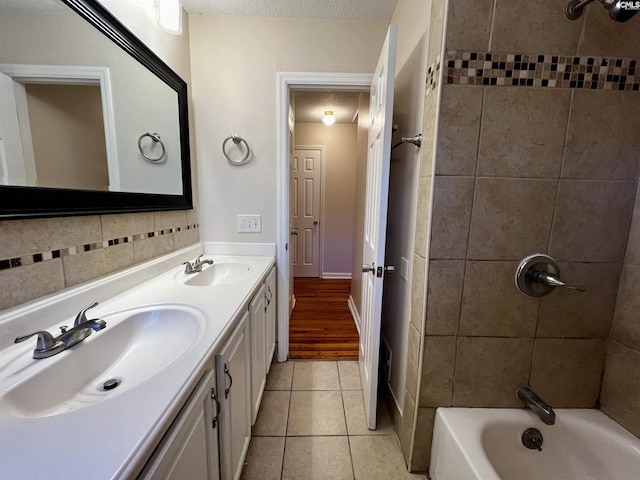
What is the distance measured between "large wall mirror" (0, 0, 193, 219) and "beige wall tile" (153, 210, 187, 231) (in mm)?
76

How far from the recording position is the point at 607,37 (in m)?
0.98

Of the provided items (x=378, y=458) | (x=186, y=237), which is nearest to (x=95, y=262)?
(x=186, y=237)

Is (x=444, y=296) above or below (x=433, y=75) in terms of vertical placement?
below

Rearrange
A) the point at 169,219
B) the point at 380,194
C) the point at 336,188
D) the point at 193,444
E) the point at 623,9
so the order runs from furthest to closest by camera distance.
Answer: the point at 336,188 < the point at 169,219 < the point at 380,194 < the point at 623,9 < the point at 193,444

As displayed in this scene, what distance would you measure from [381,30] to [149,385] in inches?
88.4

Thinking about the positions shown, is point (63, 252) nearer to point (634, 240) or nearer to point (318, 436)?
point (318, 436)

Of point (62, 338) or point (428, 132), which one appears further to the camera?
point (428, 132)

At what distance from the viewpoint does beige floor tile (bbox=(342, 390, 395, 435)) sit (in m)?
1.51

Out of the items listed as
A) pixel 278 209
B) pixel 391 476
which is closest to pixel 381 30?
pixel 278 209

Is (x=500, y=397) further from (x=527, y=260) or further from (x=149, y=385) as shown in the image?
(x=149, y=385)

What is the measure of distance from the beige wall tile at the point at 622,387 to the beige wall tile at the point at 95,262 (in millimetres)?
2147

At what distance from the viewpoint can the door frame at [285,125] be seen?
1.77m

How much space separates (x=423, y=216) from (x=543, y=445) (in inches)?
42.2

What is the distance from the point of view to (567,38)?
0.97 metres
